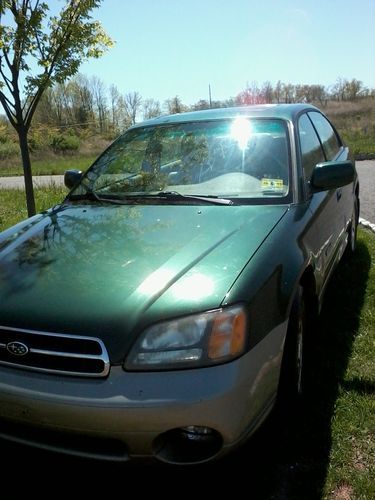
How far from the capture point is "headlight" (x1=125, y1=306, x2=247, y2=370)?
5.68ft

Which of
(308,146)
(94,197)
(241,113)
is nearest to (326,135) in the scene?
(308,146)

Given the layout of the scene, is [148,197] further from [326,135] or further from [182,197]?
[326,135]

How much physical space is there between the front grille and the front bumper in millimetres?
33

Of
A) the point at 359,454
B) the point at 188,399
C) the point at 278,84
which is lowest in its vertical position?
the point at 359,454

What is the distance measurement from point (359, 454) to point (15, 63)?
16.4ft

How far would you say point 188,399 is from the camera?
5.46ft

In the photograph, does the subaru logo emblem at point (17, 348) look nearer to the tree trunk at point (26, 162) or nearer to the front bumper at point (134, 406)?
the front bumper at point (134, 406)

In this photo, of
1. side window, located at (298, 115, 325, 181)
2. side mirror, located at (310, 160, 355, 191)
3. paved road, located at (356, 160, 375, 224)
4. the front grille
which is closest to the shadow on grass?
the front grille

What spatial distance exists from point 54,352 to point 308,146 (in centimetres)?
234

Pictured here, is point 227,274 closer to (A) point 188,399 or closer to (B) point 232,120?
(A) point 188,399

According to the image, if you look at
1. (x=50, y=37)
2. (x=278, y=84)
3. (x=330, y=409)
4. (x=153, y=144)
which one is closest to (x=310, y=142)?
(x=153, y=144)

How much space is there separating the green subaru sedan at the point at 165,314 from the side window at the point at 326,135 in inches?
41.3

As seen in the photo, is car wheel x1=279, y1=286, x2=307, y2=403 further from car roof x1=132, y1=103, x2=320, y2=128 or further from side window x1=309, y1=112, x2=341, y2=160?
side window x1=309, y1=112, x2=341, y2=160

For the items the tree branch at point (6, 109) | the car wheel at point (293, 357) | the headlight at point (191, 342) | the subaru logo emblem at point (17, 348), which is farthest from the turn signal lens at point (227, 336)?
the tree branch at point (6, 109)
